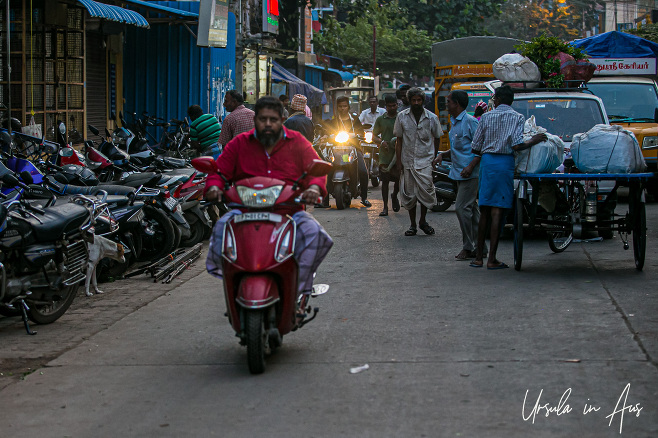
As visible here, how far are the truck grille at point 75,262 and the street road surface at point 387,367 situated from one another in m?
0.40

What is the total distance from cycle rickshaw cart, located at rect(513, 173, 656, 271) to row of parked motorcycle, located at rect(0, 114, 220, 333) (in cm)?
376

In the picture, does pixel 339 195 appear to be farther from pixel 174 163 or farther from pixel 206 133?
pixel 174 163

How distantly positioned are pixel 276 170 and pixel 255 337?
114cm

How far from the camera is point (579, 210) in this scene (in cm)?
859

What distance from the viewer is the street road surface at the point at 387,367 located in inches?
173

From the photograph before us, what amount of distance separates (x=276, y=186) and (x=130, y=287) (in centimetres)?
378

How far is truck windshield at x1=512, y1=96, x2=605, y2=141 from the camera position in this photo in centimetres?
1116

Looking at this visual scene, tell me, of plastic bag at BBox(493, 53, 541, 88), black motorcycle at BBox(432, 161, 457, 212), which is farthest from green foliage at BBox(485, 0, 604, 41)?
plastic bag at BBox(493, 53, 541, 88)

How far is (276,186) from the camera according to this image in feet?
17.4

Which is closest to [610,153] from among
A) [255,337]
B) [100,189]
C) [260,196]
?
[260,196]

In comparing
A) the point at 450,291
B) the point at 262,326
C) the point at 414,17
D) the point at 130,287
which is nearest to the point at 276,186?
the point at 262,326

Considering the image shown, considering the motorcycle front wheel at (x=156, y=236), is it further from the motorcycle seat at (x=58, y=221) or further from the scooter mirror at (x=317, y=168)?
the scooter mirror at (x=317, y=168)

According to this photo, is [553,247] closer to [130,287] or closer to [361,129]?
[130,287]

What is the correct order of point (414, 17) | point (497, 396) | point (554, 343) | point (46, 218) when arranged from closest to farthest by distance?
1. point (497, 396)
2. point (554, 343)
3. point (46, 218)
4. point (414, 17)
